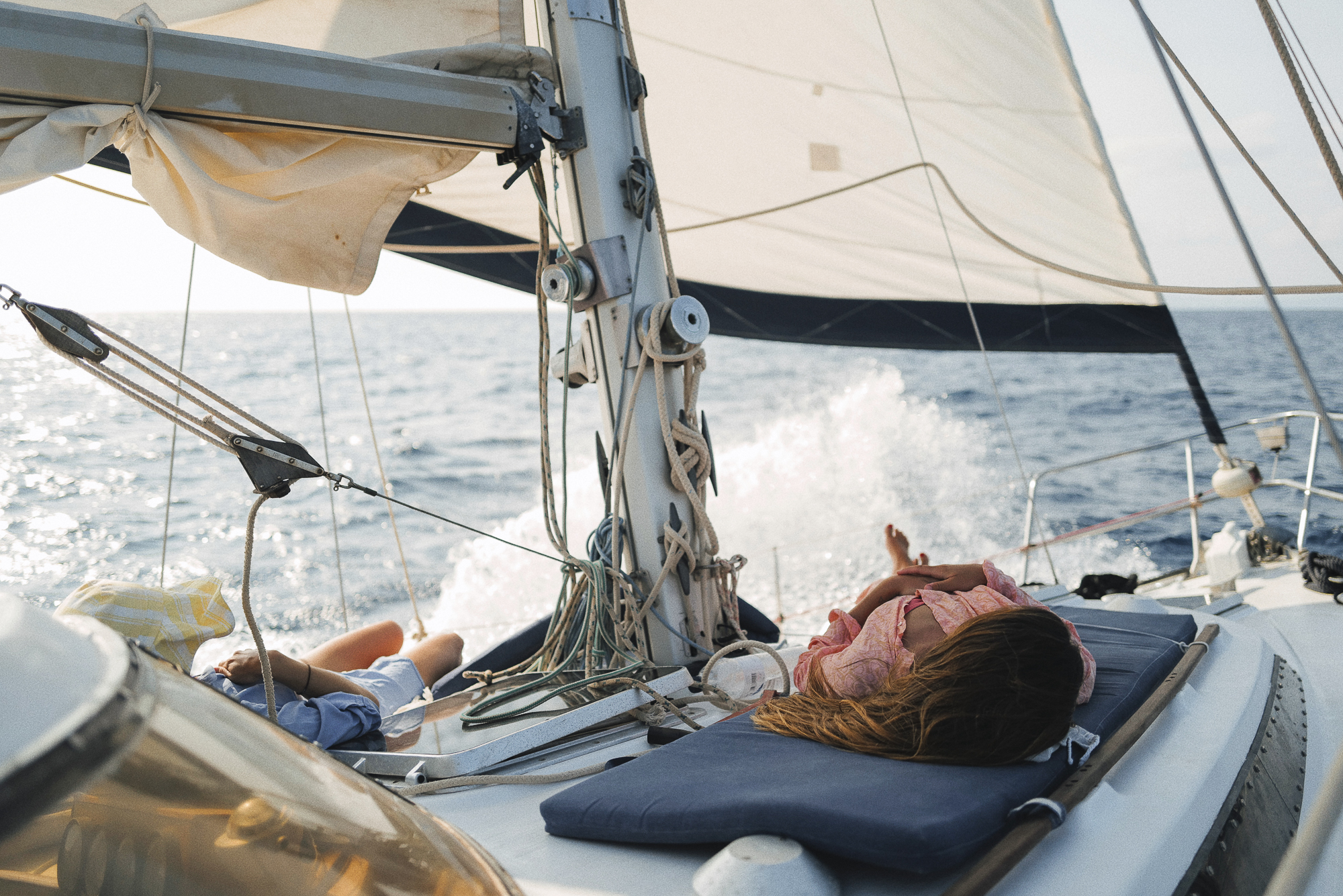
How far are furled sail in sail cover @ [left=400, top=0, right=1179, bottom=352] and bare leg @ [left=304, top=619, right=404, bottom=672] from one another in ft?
5.74

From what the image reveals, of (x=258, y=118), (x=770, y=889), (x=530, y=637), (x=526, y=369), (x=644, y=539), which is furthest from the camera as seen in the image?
(x=526, y=369)

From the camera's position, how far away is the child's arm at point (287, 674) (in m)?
1.78

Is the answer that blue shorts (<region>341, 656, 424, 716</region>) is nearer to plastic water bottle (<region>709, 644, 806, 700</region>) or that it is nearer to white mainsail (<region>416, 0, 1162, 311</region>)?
plastic water bottle (<region>709, 644, 806, 700</region>)

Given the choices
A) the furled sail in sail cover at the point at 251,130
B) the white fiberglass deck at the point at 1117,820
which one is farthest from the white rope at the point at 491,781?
the furled sail in sail cover at the point at 251,130

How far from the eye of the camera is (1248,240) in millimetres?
948

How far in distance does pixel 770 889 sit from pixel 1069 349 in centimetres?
358

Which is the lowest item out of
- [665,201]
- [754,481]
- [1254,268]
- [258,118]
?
[754,481]

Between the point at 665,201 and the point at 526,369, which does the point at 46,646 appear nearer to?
the point at 665,201

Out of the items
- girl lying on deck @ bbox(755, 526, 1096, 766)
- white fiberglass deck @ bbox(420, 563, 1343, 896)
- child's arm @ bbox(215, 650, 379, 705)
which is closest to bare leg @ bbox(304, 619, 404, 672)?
child's arm @ bbox(215, 650, 379, 705)

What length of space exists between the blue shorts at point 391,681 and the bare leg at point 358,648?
0.30 meters

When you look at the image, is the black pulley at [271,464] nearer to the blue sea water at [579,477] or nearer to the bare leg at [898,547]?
the blue sea water at [579,477]

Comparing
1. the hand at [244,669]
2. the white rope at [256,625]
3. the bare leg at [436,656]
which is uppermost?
the white rope at [256,625]

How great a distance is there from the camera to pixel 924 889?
0.93 meters

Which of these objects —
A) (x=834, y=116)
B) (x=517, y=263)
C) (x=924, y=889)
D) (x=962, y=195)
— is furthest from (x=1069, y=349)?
(x=924, y=889)
